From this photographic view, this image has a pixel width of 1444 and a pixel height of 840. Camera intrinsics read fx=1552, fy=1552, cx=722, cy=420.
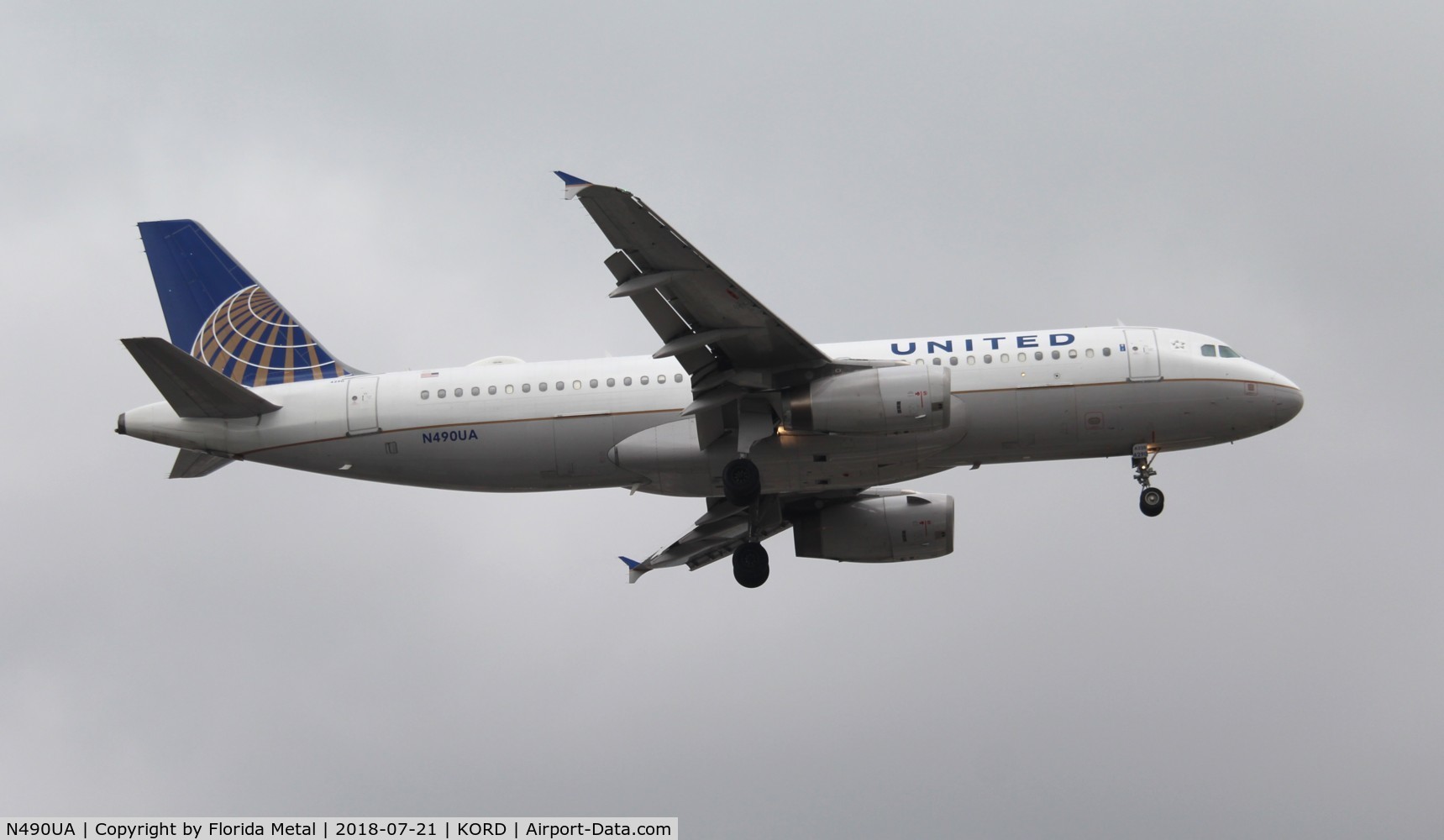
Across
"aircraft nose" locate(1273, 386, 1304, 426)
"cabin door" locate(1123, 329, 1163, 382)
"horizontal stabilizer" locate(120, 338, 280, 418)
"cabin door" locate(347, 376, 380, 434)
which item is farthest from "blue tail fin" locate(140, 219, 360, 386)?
"aircraft nose" locate(1273, 386, 1304, 426)

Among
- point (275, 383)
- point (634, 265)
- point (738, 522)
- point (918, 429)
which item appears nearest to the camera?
point (634, 265)

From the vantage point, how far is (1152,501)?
1521 inches

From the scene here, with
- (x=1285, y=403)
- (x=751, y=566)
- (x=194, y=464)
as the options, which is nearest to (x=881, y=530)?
(x=751, y=566)

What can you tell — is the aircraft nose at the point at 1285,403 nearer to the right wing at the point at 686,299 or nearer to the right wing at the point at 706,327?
the right wing at the point at 706,327

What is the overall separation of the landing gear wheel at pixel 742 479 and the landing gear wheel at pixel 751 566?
6.09m

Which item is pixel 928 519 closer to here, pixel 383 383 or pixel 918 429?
pixel 918 429

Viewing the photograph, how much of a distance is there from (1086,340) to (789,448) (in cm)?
782

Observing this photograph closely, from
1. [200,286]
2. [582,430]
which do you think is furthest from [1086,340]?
[200,286]

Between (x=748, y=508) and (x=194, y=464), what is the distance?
1412cm

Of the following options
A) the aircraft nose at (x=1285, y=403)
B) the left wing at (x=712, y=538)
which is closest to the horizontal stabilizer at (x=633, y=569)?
the left wing at (x=712, y=538)

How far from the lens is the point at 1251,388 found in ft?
126

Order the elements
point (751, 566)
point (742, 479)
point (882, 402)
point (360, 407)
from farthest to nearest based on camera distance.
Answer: point (751, 566), point (360, 407), point (742, 479), point (882, 402)

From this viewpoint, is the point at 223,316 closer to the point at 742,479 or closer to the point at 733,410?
the point at 733,410

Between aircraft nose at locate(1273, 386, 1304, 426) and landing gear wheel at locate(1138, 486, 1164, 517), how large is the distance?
347 centimetres
